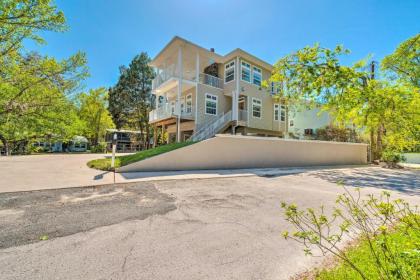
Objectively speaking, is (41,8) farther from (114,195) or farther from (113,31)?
(114,195)

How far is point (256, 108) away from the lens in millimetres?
18656

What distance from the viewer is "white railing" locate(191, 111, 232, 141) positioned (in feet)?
50.1

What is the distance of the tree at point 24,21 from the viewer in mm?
8516

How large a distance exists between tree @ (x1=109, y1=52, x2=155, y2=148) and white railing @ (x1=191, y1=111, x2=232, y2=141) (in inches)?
776

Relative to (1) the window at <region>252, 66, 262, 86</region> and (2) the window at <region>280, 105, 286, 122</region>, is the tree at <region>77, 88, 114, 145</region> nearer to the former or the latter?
(1) the window at <region>252, 66, 262, 86</region>

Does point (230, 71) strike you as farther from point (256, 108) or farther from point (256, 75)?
point (256, 108)

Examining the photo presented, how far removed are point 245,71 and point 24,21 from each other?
47.4 feet

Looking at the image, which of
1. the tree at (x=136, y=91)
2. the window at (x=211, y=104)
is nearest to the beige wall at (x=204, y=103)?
the window at (x=211, y=104)

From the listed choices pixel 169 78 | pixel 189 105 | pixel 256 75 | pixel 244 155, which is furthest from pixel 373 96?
pixel 256 75

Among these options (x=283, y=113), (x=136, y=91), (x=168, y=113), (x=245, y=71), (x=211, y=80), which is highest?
(x=136, y=91)

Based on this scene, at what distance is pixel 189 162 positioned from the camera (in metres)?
11.0

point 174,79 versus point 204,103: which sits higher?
point 174,79

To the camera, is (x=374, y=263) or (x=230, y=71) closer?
(x=374, y=263)

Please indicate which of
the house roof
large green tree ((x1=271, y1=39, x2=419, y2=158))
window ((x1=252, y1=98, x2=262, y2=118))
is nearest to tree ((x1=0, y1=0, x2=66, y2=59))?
the house roof
